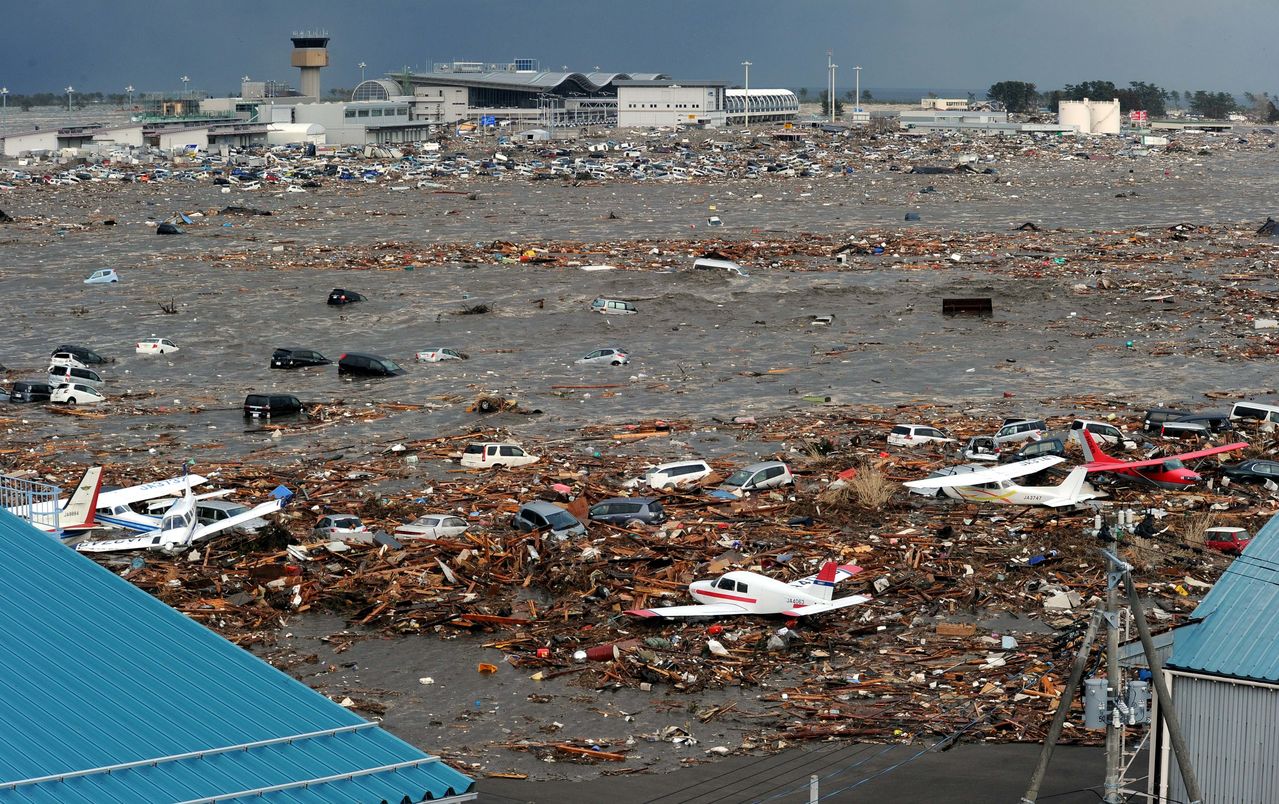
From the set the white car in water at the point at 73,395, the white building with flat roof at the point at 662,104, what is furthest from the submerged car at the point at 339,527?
the white building with flat roof at the point at 662,104

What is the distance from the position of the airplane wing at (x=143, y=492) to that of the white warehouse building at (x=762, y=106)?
506ft

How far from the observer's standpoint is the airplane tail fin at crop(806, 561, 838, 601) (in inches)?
763

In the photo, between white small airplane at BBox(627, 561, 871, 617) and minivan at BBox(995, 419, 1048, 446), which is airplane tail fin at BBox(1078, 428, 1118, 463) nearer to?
minivan at BBox(995, 419, 1048, 446)

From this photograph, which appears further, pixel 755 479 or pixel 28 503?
pixel 755 479

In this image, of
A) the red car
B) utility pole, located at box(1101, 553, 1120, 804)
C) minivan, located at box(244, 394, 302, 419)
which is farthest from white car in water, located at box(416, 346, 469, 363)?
utility pole, located at box(1101, 553, 1120, 804)

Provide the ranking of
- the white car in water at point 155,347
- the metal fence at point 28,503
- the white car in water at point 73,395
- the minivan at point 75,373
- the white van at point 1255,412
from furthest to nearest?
the white car in water at point 155,347 < the minivan at point 75,373 < the white car in water at point 73,395 < the white van at point 1255,412 < the metal fence at point 28,503

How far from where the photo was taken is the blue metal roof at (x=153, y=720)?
942 centimetres

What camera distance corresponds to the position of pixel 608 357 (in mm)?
39531

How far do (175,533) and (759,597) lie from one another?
944 cm

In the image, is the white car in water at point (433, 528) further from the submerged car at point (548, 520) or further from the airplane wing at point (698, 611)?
the airplane wing at point (698, 611)

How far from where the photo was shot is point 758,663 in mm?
18219

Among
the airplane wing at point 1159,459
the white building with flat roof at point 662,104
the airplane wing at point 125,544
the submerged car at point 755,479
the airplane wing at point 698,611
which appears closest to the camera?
the airplane wing at point 698,611

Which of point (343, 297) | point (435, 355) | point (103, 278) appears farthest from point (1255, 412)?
point (103, 278)

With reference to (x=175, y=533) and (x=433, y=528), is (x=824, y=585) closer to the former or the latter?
(x=433, y=528)
